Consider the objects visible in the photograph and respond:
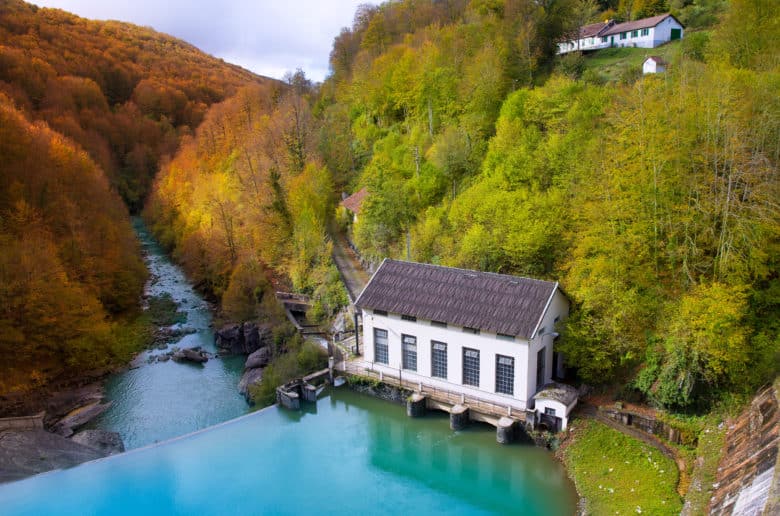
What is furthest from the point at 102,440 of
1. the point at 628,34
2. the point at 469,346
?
the point at 628,34

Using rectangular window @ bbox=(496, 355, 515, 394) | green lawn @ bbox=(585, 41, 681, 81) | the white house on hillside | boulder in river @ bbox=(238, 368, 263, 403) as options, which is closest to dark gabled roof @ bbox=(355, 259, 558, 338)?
rectangular window @ bbox=(496, 355, 515, 394)

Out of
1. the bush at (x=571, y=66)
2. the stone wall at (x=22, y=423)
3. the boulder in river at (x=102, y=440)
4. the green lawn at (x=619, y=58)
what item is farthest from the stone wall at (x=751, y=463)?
the stone wall at (x=22, y=423)

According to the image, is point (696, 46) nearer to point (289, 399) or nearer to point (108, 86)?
point (289, 399)

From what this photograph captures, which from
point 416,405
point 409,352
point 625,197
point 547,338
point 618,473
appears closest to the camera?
point 618,473

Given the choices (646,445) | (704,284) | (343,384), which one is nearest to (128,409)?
(343,384)

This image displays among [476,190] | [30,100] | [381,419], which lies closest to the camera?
[381,419]

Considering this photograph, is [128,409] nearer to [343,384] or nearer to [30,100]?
[343,384]
